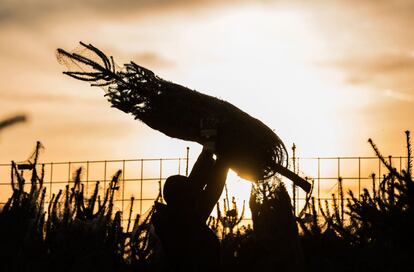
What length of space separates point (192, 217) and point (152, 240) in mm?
1535

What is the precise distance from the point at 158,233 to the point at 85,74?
1.62 meters

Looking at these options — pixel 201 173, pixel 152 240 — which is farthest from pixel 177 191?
pixel 152 240

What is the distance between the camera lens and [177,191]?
7.13 metres

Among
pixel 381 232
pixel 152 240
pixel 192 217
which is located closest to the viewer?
pixel 381 232

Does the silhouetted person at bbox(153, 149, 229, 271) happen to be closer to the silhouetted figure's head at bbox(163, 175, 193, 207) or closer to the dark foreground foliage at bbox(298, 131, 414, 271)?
the silhouetted figure's head at bbox(163, 175, 193, 207)

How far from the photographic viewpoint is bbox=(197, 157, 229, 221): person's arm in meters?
7.10

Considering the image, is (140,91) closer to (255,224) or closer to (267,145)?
(267,145)

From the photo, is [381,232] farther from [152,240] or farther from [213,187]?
[152,240]

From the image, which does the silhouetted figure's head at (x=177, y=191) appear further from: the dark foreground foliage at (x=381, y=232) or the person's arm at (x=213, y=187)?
the dark foreground foliage at (x=381, y=232)

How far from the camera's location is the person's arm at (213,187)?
23.3 feet

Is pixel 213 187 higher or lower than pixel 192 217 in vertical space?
higher

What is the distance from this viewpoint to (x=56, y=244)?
7.45m

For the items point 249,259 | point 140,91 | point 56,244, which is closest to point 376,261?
point 249,259

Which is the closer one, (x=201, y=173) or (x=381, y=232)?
(x=381, y=232)
